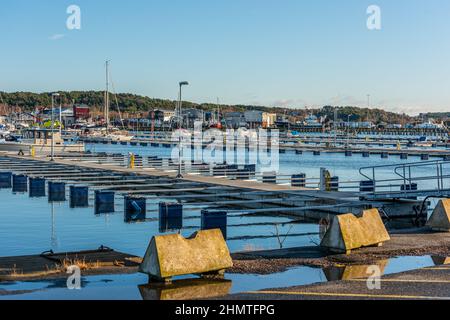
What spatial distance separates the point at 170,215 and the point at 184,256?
12.9 metres

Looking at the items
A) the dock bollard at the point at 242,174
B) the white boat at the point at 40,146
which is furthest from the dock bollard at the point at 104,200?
the white boat at the point at 40,146

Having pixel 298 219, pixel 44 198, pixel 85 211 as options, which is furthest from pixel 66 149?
pixel 298 219

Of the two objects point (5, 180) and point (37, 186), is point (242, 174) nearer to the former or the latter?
point (37, 186)

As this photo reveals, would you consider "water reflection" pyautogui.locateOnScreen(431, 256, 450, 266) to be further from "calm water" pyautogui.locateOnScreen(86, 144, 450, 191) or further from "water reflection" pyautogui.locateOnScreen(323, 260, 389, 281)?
"calm water" pyautogui.locateOnScreen(86, 144, 450, 191)

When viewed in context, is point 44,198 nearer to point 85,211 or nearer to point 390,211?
point 85,211

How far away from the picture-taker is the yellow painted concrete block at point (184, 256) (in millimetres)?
11484

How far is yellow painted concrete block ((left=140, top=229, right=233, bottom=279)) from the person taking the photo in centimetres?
1148

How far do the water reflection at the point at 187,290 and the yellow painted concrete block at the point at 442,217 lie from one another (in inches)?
303

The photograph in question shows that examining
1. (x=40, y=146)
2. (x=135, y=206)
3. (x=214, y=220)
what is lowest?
(x=135, y=206)

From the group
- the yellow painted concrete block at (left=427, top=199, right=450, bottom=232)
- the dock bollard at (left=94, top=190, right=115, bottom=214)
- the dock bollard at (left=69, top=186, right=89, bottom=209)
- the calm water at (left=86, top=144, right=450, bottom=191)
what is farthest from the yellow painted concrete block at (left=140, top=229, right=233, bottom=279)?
the calm water at (left=86, top=144, right=450, bottom=191)

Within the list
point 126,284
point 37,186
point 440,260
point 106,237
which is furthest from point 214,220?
point 37,186

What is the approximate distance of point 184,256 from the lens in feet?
38.4

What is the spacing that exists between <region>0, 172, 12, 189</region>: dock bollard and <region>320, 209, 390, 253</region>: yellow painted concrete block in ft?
94.7

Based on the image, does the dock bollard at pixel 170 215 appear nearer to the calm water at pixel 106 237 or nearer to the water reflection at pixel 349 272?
the calm water at pixel 106 237
